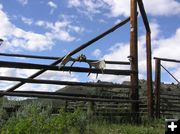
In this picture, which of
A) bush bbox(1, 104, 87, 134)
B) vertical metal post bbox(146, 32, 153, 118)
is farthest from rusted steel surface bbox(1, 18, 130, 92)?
bush bbox(1, 104, 87, 134)

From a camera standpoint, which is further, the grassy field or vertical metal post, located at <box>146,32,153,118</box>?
vertical metal post, located at <box>146,32,153,118</box>

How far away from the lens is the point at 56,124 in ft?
23.4

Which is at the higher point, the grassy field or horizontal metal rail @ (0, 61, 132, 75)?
horizontal metal rail @ (0, 61, 132, 75)

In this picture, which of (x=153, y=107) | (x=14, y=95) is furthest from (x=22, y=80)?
(x=153, y=107)

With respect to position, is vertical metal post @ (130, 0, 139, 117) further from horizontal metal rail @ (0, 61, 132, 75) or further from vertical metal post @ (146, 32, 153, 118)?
vertical metal post @ (146, 32, 153, 118)

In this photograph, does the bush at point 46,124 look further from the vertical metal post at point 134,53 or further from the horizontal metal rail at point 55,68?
the vertical metal post at point 134,53

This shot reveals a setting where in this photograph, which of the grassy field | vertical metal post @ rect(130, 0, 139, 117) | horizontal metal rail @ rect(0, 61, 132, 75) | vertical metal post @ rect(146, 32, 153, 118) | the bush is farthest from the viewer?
A: vertical metal post @ rect(146, 32, 153, 118)

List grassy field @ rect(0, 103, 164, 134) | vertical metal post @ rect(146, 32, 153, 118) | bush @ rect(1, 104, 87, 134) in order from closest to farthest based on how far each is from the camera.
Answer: bush @ rect(1, 104, 87, 134), grassy field @ rect(0, 103, 164, 134), vertical metal post @ rect(146, 32, 153, 118)

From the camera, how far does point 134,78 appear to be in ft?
36.4

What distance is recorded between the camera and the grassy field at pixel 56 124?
678 cm

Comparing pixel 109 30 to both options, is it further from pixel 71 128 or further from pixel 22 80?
pixel 71 128

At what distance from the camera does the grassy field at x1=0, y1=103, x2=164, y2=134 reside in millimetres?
6780

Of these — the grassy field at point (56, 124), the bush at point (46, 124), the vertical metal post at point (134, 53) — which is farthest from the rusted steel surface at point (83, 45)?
the bush at point (46, 124)

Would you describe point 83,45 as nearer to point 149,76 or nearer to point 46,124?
point 149,76
